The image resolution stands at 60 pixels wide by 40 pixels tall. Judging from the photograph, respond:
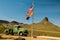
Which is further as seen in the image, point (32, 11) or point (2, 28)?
point (2, 28)

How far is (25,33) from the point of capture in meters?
37.0

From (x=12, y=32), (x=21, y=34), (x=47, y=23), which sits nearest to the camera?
(x=21, y=34)

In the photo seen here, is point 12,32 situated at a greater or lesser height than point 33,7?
lesser

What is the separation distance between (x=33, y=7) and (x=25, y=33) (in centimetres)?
847

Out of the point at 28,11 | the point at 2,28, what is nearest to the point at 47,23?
the point at 2,28

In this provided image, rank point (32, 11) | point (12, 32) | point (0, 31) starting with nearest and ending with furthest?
point (32, 11), point (12, 32), point (0, 31)

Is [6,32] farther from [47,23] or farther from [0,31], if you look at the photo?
[47,23]

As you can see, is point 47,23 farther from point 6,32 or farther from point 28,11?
point 28,11

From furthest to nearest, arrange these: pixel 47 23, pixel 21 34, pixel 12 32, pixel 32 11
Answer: pixel 47 23, pixel 12 32, pixel 21 34, pixel 32 11

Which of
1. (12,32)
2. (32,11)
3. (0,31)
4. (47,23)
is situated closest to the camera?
(32,11)

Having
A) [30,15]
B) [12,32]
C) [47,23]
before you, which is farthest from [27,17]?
[47,23]

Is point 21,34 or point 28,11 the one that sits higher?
point 28,11

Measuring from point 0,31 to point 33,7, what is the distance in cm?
1542

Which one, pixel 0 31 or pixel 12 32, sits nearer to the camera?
pixel 12 32
